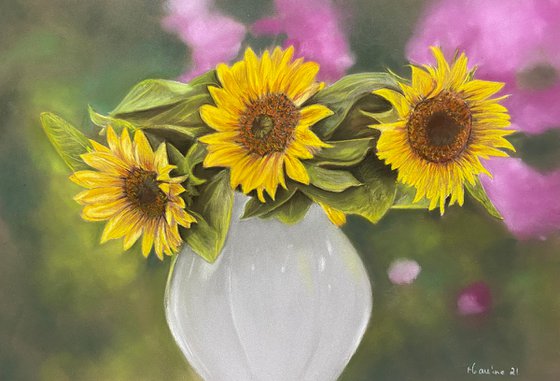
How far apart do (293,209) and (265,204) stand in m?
0.02

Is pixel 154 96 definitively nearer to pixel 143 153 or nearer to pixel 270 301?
pixel 143 153

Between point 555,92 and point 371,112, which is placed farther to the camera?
point 555,92

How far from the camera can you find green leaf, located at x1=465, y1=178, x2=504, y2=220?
2.21 feet

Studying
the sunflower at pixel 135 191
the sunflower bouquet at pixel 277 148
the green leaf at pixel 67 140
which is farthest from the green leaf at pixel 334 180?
the green leaf at pixel 67 140

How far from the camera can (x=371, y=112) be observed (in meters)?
0.62

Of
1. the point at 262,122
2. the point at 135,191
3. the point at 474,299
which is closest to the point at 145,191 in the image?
the point at 135,191

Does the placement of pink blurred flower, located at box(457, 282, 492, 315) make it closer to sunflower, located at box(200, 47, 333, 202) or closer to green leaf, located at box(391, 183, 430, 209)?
green leaf, located at box(391, 183, 430, 209)

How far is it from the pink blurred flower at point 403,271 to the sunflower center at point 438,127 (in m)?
0.19

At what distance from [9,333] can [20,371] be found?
4cm

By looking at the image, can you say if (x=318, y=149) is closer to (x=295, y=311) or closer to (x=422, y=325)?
(x=295, y=311)

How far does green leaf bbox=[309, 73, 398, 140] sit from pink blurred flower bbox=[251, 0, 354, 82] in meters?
0.10

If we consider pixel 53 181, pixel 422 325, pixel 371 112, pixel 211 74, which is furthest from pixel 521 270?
pixel 53 181

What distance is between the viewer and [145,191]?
1.97ft

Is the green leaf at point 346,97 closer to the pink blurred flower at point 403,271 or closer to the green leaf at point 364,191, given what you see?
the green leaf at point 364,191
